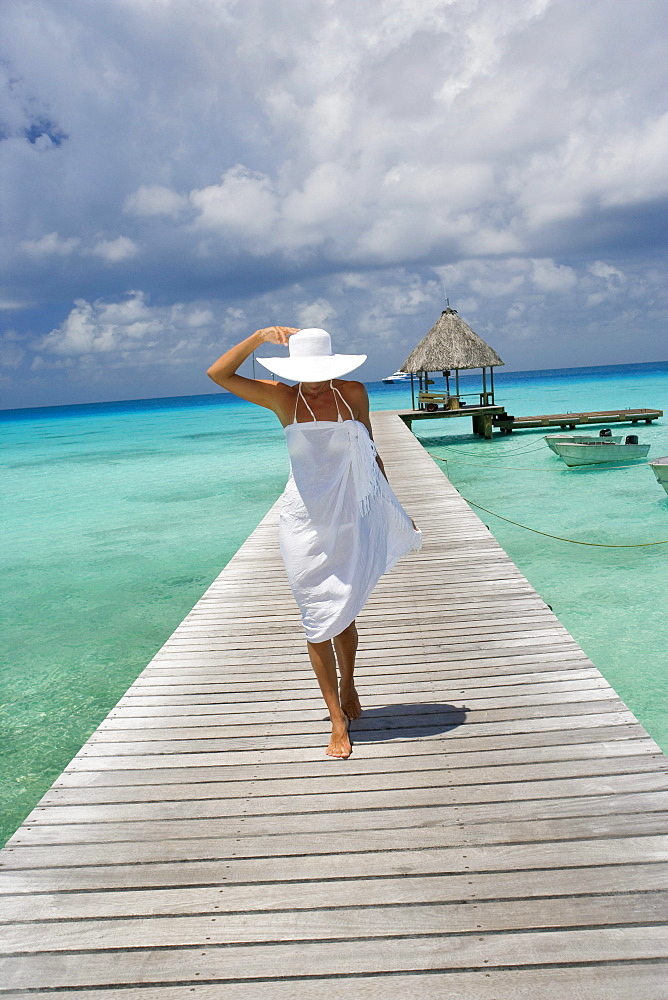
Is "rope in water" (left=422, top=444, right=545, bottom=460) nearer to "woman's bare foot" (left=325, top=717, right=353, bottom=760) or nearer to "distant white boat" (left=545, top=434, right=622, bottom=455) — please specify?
"distant white boat" (left=545, top=434, right=622, bottom=455)

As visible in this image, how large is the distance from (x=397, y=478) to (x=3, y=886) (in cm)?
903

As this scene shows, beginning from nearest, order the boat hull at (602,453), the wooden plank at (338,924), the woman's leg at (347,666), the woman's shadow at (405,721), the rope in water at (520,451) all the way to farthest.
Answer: the wooden plank at (338,924) < the woman's leg at (347,666) < the woman's shadow at (405,721) < the boat hull at (602,453) < the rope in water at (520,451)

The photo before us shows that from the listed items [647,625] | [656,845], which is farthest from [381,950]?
[647,625]

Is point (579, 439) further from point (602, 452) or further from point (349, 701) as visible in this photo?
point (349, 701)

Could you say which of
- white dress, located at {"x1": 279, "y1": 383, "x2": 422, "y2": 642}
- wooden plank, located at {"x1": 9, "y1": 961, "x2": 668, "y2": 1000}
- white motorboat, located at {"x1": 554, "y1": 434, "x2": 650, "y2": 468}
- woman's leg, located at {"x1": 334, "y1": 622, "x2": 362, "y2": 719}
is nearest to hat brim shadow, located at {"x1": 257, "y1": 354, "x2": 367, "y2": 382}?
white dress, located at {"x1": 279, "y1": 383, "x2": 422, "y2": 642}

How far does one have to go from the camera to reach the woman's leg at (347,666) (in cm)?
289

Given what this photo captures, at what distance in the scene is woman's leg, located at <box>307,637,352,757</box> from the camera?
9.07 ft

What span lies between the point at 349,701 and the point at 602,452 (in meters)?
13.9

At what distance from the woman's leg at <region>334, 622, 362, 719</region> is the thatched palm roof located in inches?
736

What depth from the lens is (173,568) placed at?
33.6 ft

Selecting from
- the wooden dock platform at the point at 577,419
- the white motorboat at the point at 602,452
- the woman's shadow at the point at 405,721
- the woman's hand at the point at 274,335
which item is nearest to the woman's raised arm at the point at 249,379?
the woman's hand at the point at 274,335

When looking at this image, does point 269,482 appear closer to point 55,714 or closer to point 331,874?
point 55,714

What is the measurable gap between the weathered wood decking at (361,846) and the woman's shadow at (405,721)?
1 centimetres

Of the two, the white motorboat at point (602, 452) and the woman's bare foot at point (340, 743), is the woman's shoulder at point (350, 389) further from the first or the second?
the white motorboat at point (602, 452)
